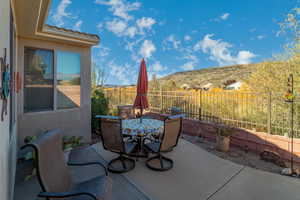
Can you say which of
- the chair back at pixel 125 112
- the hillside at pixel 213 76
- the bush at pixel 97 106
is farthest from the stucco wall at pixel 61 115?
the hillside at pixel 213 76

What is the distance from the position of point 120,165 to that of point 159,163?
0.89m

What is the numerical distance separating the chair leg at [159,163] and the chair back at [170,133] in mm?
305

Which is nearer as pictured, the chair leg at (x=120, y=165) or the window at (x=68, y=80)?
the chair leg at (x=120, y=165)

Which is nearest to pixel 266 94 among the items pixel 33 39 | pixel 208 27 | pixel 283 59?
pixel 283 59

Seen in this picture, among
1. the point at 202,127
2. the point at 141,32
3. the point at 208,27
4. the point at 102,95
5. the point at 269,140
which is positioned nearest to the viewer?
the point at 269,140

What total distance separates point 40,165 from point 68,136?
10.6 ft

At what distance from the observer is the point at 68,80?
472 centimetres

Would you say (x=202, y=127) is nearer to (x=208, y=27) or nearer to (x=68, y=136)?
(x=68, y=136)

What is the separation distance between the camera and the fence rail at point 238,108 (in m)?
4.54

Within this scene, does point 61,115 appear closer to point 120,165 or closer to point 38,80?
point 38,80

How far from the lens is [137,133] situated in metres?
3.43

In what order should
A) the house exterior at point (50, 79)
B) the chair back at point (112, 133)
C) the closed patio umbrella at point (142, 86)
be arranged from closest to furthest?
the chair back at point (112, 133), the house exterior at point (50, 79), the closed patio umbrella at point (142, 86)

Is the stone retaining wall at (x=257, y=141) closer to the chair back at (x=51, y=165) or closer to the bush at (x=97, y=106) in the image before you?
the bush at (x=97, y=106)

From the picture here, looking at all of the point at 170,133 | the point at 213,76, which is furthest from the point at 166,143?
the point at 213,76
